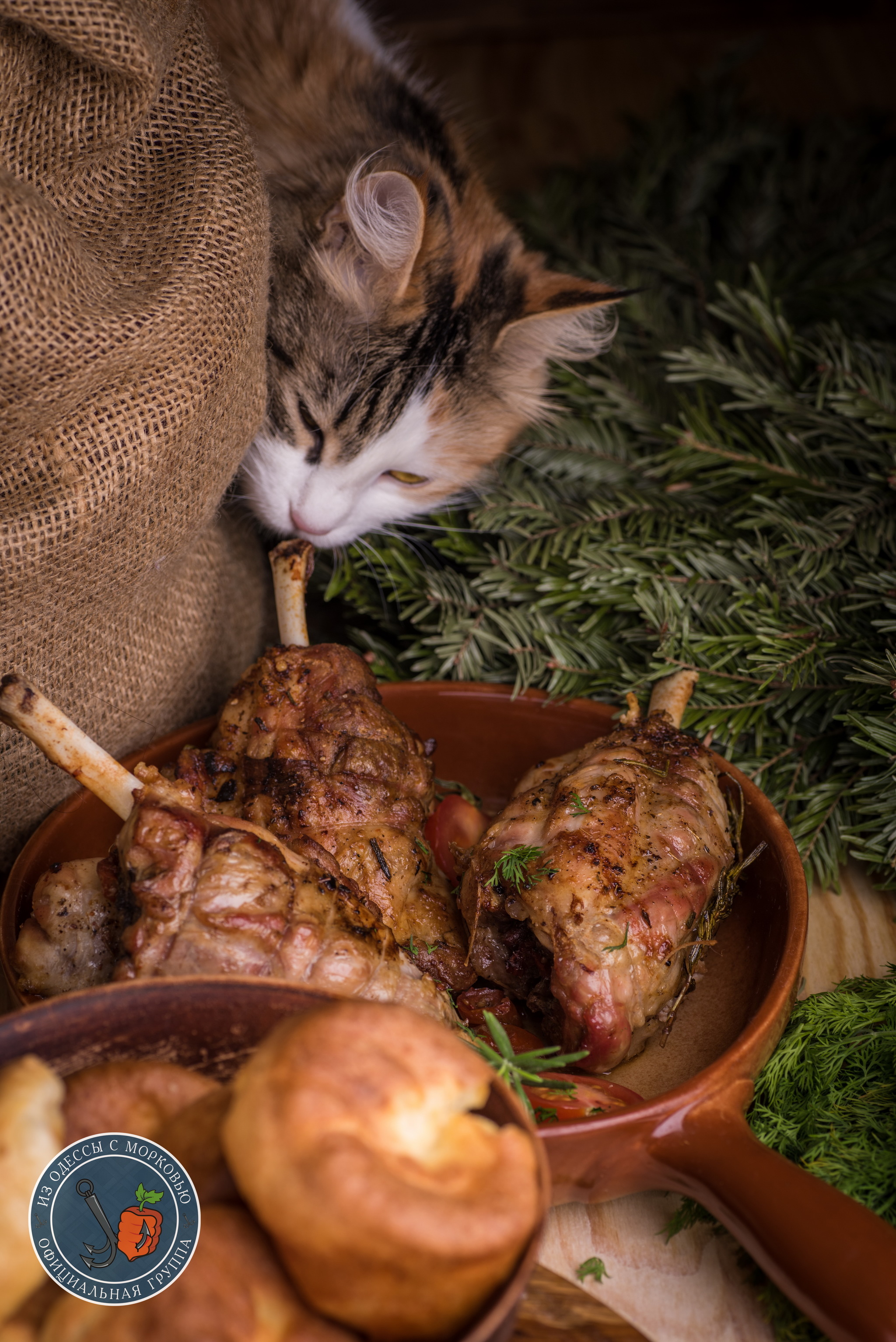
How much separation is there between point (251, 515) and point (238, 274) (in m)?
0.44

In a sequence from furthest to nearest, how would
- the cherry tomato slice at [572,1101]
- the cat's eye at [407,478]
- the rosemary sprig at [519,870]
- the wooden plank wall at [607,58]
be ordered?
the wooden plank wall at [607,58]
the cat's eye at [407,478]
the rosemary sprig at [519,870]
the cherry tomato slice at [572,1101]

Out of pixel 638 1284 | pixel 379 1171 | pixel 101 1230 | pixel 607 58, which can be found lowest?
pixel 638 1284

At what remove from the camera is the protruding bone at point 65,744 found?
0.89m

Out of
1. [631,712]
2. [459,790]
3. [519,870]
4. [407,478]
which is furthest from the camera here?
[407,478]

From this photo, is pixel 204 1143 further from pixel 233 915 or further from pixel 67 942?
pixel 67 942

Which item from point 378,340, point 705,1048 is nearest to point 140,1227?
point 705,1048

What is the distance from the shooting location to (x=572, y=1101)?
86 cm

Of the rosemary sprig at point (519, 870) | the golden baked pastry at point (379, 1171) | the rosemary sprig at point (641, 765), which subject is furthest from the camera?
the rosemary sprig at point (641, 765)

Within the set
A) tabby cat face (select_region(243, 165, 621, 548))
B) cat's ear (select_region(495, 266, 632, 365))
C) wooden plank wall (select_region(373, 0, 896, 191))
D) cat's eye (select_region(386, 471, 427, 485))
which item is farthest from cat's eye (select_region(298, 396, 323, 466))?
wooden plank wall (select_region(373, 0, 896, 191))

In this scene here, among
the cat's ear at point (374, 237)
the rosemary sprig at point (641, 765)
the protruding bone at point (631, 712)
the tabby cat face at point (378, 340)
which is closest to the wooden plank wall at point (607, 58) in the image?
the tabby cat face at point (378, 340)

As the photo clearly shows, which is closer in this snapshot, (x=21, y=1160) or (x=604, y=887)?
(x=21, y=1160)

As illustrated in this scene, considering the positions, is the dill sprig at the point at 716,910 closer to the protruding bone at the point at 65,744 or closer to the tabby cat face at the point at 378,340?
the protruding bone at the point at 65,744

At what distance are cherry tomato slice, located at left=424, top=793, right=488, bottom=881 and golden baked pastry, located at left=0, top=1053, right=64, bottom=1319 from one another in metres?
0.60

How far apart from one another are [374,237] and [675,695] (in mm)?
647
